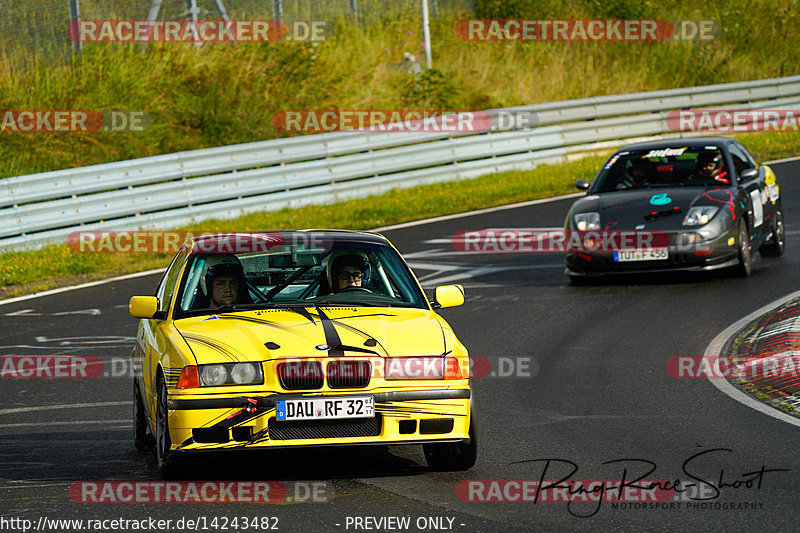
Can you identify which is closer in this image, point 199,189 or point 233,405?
point 233,405

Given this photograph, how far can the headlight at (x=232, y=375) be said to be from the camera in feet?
21.0

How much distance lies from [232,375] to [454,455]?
52.7 inches

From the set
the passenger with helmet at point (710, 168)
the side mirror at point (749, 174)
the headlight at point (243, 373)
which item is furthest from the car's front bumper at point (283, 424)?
the side mirror at point (749, 174)

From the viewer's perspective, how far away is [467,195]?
74.5ft

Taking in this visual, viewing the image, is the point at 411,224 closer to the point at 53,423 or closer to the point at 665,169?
the point at 665,169

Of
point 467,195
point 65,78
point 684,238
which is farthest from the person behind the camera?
point 65,78

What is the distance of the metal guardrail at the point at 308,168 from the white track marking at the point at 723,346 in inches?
417

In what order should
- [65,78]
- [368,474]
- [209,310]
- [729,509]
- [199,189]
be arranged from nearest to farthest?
1. [729,509]
2. [368,474]
3. [209,310]
4. [199,189]
5. [65,78]

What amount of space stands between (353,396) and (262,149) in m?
15.5

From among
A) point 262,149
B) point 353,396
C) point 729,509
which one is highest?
point 262,149

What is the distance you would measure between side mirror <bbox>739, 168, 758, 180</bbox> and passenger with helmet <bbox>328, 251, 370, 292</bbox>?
8.06 meters

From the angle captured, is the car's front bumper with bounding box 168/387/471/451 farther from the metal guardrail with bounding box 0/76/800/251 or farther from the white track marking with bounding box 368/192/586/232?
the white track marking with bounding box 368/192/586/232

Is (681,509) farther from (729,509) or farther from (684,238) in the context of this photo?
(684,238)

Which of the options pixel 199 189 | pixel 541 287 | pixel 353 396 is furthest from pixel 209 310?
pixel 199 189
